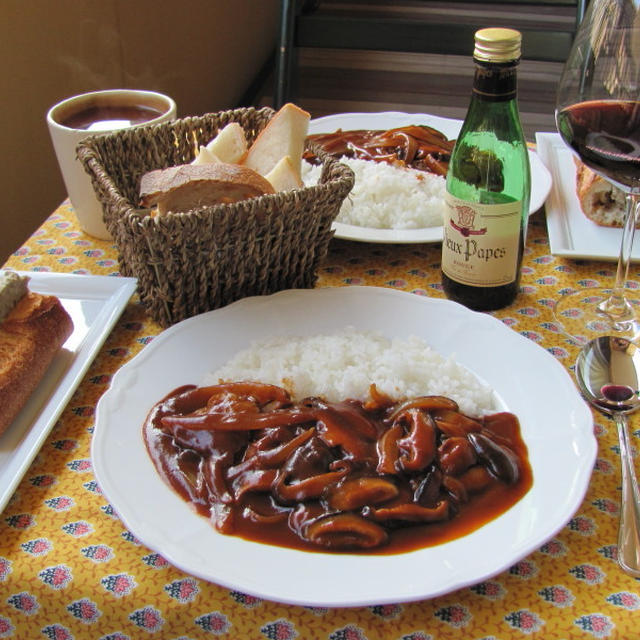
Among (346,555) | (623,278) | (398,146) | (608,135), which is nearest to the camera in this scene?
(346,555)

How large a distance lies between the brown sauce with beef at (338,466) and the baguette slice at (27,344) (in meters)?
0.19

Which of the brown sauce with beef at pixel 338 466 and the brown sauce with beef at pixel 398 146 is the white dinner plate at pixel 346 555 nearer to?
the brown sauce with beef at pixel 338 466

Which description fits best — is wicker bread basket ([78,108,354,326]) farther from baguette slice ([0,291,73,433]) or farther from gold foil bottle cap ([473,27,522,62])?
gold foil bottle cap ([473,27,522,62])

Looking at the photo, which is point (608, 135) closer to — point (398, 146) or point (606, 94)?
point (606, 94)

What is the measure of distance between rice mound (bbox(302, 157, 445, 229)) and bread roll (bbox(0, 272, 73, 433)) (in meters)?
0.57

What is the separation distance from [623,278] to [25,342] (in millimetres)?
909

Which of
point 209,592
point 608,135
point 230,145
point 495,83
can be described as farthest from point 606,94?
point 209,592

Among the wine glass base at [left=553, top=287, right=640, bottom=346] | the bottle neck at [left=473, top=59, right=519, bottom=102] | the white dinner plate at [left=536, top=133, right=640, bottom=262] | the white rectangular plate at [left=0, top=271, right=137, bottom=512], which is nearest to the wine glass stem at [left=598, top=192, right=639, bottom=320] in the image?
the wine glass base at [left=553, top=287, right=640, bottom=346]

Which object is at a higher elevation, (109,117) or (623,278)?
(109,117)

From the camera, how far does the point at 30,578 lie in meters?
0.79

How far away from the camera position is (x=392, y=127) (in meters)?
1.84

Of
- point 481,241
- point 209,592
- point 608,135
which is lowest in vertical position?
point 209,592

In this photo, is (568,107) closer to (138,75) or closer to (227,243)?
(227,243)

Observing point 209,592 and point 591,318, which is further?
point 591,318
